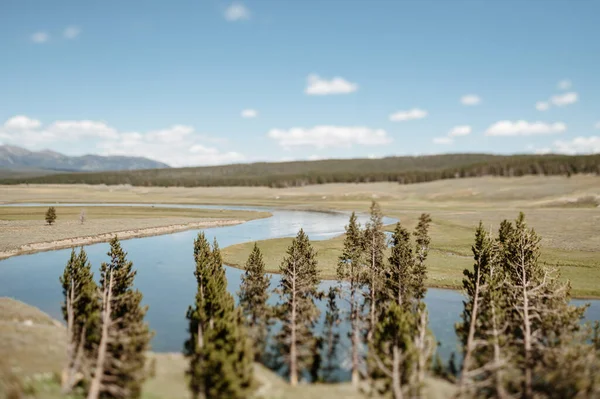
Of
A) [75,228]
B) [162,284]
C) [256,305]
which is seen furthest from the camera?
[75,228]

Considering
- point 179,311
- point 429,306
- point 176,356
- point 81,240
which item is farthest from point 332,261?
point 81,240

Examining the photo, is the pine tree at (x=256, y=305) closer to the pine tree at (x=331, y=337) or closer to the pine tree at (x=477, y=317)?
the pine tree at (x=331, y=337)

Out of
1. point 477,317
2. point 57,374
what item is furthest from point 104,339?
point 477,317

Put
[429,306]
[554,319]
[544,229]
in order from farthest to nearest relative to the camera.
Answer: [544,229] < [429,306] < [554,319]

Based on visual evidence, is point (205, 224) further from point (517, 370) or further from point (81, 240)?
point (517, 370)

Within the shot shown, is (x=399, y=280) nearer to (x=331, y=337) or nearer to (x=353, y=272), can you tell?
(x=353, y=272)

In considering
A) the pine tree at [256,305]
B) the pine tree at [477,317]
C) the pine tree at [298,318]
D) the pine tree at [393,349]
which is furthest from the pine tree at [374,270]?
the pine tree at [256,305]
